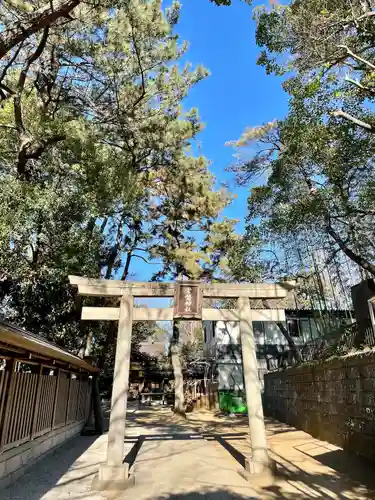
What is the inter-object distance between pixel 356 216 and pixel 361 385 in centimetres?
519

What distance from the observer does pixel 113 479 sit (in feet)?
17.3

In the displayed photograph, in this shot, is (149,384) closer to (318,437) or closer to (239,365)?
(239,365)

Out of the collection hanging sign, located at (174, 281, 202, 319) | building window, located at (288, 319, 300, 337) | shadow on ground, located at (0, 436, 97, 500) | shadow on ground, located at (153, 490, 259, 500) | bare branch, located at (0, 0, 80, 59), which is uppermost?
bare branch, located at (0, 0, 80, 59)

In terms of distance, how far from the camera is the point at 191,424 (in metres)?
13.9

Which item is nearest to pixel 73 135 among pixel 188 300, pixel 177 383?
pixel 188 300

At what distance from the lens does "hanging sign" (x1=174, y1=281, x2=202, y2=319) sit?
6699 mm

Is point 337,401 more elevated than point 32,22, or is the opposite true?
point 32,22

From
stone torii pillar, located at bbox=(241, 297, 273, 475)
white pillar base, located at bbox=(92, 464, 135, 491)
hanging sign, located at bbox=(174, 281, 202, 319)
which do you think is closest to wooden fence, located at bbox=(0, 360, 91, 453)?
white pillar base, located at bbox=(92, 464, 135, 491)

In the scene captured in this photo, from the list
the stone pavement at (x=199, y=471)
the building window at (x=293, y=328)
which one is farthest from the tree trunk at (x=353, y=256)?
the building window at (x=293, y=328)

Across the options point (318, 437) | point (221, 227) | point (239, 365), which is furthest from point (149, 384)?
point (318, 437)

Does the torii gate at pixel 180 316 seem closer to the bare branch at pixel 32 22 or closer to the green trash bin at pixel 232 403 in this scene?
the bare branch at pixel 32 22

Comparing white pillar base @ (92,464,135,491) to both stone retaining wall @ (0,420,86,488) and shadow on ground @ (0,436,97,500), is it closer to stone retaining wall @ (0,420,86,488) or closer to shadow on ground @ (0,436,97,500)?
shadow on ground @ (0,436,97,500)

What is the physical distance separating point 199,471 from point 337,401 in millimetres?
4018

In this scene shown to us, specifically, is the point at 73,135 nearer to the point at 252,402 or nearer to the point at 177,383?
the point at 252,402
